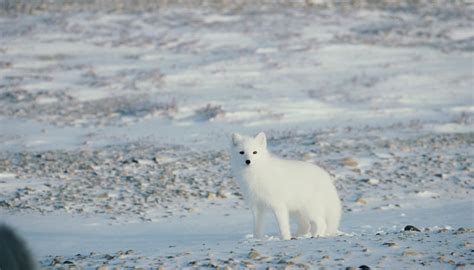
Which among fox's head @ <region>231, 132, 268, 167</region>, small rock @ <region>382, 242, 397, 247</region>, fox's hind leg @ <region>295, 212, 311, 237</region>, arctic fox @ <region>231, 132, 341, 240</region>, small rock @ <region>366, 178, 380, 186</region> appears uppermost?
fox's head @ <region>231, 132, 268, 167</region>

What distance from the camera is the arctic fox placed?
7.90 m

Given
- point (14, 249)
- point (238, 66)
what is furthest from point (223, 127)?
point (14, 249)

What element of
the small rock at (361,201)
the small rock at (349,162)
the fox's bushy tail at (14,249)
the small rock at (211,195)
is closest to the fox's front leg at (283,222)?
the small rock at (361,201)

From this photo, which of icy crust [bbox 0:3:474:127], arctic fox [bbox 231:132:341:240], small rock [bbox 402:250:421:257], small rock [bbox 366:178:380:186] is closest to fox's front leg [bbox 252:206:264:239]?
arctic fox [bbox 231:132:341:240]

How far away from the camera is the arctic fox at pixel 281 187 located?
25.9 ft

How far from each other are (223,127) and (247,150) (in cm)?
783

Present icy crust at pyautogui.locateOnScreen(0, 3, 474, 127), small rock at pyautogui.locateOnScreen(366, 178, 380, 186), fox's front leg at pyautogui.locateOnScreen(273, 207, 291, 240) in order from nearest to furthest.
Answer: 1. fox's front leg at pyautogui.locateOnScreen(273, 207, 291, 240)
2. small rock at pyautogui.locateOnScreen(366, 178, 380, 186)
3. icy crust at pyautogui.locateOnScreen(0, 3, 474, 127)

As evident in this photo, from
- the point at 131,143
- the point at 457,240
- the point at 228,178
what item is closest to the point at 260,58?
the point at 131,143

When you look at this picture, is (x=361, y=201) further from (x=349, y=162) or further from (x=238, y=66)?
(x=238, y=66)

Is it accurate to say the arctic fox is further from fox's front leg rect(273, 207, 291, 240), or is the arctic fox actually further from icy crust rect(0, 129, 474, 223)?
icy crust rect(0, 129, 474, 223)

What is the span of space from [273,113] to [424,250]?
1078 centimetres

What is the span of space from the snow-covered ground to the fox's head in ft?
2.58

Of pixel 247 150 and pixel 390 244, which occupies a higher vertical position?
pixel 247 150

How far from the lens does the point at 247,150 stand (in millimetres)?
8008
